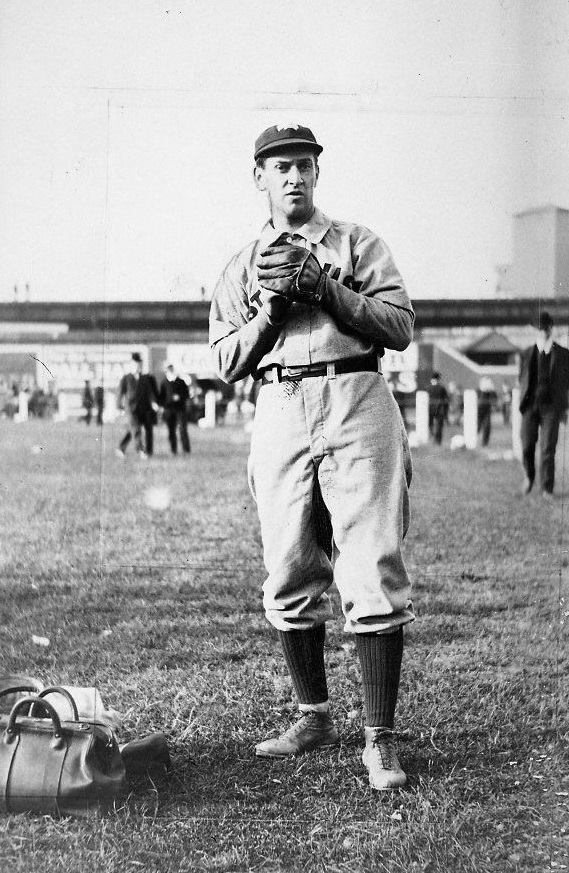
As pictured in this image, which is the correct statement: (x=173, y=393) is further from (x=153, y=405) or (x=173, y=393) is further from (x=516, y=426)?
(x=516, y=426)

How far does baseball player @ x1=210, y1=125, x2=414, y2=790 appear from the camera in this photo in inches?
108

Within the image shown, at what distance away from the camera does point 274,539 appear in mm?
2910

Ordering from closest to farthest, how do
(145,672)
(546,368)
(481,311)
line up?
(145,672), (481,311), (546,368)

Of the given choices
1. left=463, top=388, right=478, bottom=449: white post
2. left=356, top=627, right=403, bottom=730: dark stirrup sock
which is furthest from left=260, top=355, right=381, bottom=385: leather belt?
left=463, top=388, right=478, bottom=449: white post

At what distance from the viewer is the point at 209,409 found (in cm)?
831

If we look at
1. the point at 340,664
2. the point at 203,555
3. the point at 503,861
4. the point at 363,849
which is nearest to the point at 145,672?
the point at 340,664

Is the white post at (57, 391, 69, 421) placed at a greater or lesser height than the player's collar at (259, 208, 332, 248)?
lesser

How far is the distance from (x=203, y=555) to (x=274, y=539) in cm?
338

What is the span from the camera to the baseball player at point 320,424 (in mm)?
2732

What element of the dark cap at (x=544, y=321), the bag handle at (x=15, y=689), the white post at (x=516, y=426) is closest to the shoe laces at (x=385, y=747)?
the bag handle at (x=15, y=689)

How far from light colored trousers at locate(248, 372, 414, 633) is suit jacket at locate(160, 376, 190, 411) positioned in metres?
5.03

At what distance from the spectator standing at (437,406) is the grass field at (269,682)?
73 centimetres

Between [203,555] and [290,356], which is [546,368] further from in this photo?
[290,356]

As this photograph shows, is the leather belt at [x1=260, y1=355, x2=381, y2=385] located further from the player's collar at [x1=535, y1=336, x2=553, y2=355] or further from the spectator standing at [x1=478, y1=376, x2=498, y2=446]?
the spectator standing at [x1=478, y1=376, x2=498, y2=446]
